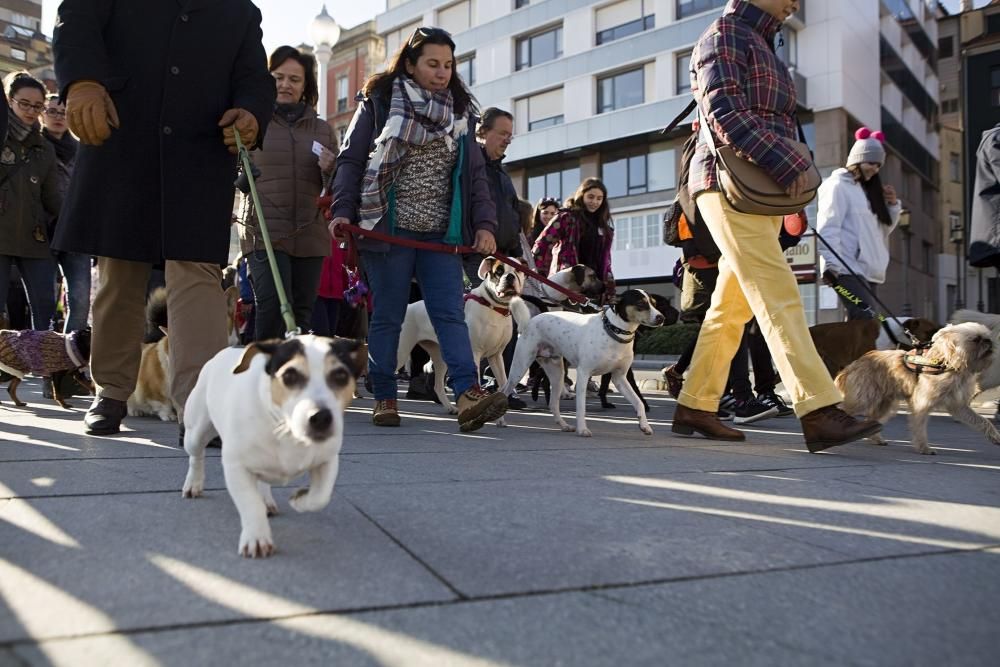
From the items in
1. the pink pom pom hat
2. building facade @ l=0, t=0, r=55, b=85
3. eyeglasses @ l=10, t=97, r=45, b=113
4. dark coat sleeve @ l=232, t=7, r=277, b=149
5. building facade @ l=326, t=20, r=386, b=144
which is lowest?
dark coat sleeve @ l=232, t=7, r=277, b=149

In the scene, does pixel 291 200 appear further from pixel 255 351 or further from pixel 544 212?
pixel 544 212

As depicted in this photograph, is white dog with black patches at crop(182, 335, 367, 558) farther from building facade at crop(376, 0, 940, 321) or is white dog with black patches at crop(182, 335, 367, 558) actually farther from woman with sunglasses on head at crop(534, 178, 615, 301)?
building facade at crop(376, 0, 940, 321)

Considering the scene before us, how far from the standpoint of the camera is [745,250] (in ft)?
13.7

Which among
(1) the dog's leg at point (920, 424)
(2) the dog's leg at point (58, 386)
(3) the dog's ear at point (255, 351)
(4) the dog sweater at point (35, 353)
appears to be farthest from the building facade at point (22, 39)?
(3) the dog's ear at point (255, 351)

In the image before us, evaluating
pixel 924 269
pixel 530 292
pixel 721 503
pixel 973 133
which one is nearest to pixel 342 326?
pixel 530 292

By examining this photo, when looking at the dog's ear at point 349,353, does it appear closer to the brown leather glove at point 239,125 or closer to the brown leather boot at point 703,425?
the brown leather glove at point 239,125

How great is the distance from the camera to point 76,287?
661cm

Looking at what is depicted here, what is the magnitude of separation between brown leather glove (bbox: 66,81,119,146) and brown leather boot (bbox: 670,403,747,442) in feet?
10.9

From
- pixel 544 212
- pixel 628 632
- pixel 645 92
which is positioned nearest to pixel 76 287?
pixel 544 212

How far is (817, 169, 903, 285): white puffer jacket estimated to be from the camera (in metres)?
6.30

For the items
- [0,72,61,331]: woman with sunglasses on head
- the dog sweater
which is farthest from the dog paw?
[0,72,61,331]: woman with sunglasses on head

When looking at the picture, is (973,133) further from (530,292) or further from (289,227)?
(289,227)

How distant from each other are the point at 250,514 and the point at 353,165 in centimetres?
326

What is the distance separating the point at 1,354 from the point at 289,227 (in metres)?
2.33
